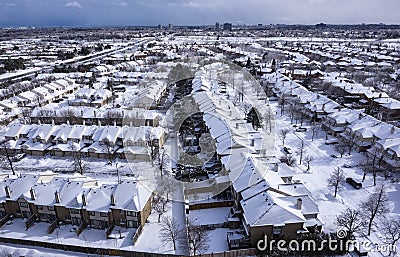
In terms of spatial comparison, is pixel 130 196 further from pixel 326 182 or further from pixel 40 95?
pixel 40 95

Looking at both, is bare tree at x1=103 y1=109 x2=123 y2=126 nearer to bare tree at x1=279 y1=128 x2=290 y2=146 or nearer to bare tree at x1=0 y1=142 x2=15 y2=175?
bare tree at x1=0 y1=142 x2=15 y2=175

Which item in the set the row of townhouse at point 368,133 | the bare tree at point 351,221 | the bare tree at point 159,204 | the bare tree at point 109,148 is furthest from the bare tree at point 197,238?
the row of townhouse at point 368,133

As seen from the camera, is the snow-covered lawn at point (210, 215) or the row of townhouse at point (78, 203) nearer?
the row of townhouse at point (78, 203)

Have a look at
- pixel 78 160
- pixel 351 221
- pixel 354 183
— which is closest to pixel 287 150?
pixel 354 183

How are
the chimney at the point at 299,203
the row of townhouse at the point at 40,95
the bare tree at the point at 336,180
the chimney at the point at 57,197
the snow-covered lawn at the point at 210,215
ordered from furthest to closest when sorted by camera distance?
the row of townhouse at the point at 40,95 < the bare tree at the point at 336,180 < the snow-covered lawn at the point at 210,215 < the chimney at the point at 57,197 < the chimney at the point at 299,203

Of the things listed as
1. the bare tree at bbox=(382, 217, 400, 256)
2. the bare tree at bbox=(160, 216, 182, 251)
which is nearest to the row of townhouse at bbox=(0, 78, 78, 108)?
the bare tree at bbox=(160, 216, 182, 251)

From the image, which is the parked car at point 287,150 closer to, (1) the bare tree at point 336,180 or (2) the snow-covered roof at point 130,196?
(1) the bare tree at point 336,180

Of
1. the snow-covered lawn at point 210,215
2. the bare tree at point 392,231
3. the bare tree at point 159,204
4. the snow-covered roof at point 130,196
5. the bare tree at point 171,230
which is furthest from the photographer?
the bare tree at point 159,204
